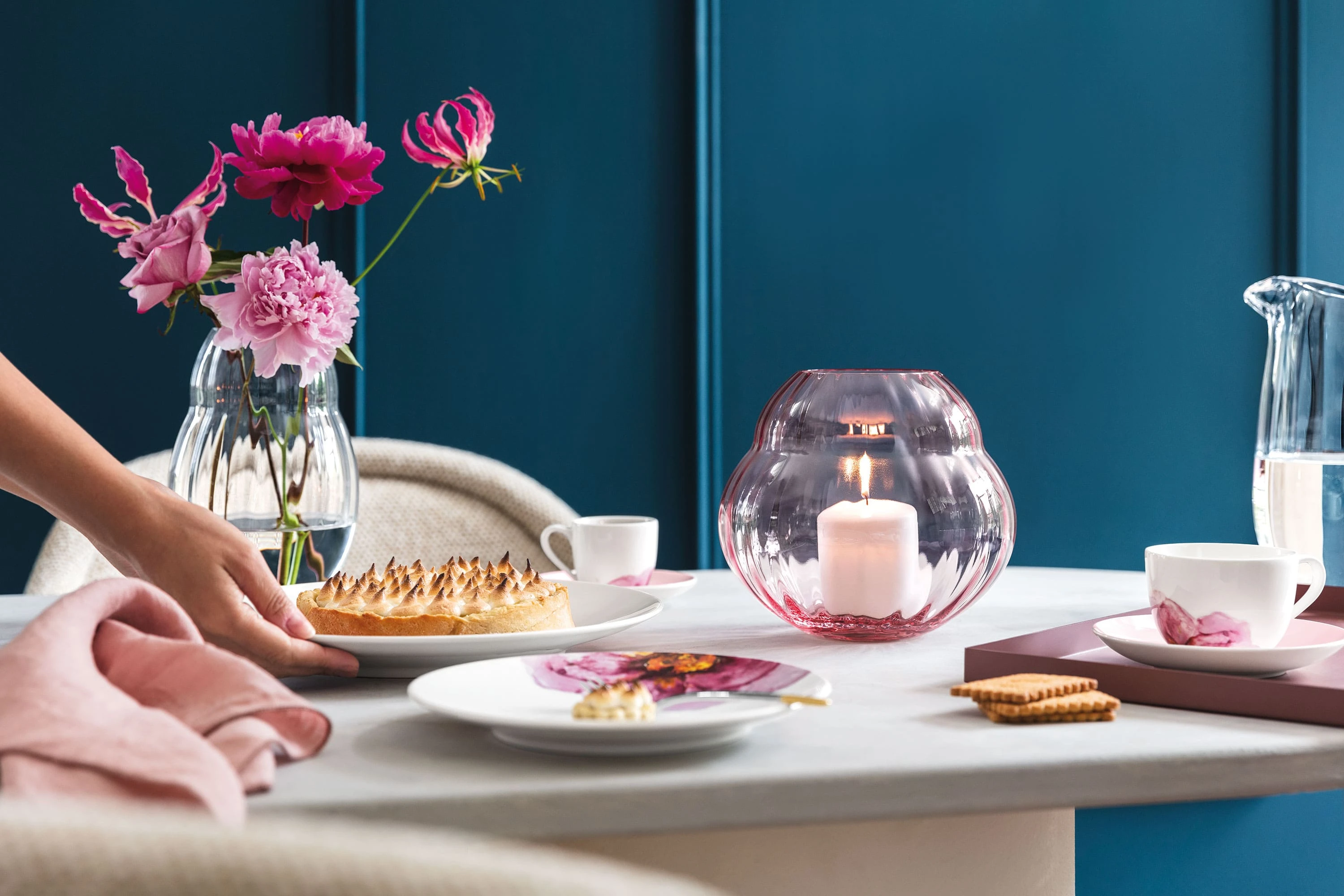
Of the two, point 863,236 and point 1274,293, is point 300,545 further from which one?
point 863,236

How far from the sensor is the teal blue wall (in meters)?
2.66

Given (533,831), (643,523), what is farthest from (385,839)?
(643,523)

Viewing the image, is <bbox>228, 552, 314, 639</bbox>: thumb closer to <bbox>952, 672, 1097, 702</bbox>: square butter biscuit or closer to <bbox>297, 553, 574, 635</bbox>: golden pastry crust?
<bbox>297, 553, 574, 635</bbox>: golden pastry crust

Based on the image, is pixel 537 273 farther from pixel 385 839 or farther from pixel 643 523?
pixel 385 839

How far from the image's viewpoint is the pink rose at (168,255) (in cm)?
95

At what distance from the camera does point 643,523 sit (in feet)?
3.76

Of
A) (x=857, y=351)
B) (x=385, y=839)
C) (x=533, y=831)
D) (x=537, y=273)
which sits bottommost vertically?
(x=533, y=831)

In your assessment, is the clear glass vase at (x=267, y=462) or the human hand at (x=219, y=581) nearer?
the human hand at (x=219, y=581)

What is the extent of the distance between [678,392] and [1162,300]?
114 centimetres

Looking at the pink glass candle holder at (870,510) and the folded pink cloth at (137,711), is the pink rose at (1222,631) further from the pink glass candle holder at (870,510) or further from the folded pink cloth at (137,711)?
the folded pink cloth at (137,711)

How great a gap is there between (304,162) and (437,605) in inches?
15.8

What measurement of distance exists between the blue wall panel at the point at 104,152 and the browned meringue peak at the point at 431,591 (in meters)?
1.90

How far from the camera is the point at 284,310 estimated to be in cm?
93

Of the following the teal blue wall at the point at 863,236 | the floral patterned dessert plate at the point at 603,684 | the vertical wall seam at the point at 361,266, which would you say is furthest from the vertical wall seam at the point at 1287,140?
the floral patterned dessert plate at the point at 603,684
